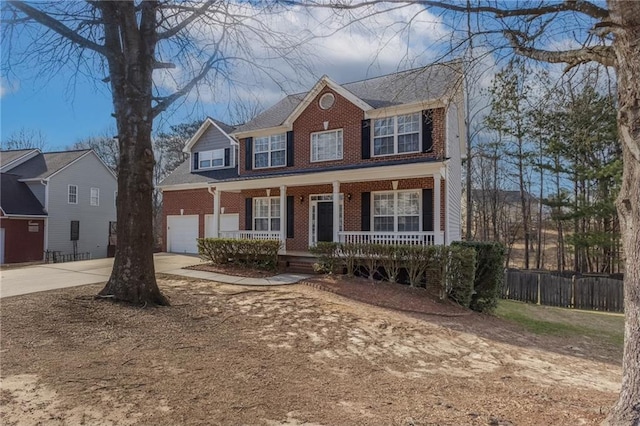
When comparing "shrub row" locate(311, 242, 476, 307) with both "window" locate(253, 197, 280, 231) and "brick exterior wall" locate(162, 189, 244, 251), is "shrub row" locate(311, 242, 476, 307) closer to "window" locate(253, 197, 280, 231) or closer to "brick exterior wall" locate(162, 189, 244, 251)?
"window" locate(253, 197, 280, 231)

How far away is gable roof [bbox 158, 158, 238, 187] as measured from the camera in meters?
19.8

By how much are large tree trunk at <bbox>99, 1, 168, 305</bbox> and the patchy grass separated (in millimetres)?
9390

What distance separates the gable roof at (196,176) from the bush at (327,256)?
8583 mm

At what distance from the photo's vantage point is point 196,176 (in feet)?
69.0

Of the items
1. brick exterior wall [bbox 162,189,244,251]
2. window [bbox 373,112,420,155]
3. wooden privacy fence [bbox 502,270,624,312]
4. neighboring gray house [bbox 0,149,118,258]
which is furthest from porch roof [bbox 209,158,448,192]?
neighboring gray house [bbox 0,149,118,258]

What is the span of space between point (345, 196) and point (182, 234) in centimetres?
1103

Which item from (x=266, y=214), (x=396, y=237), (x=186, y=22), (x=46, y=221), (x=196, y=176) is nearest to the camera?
(x=186, y=22)

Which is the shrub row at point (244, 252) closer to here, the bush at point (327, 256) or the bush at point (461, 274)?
the bush at point (327, 256)

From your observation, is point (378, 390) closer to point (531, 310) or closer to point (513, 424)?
point (513, 424)

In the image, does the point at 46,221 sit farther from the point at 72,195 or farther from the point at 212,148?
the point at 212,148

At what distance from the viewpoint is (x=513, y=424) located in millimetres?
3344

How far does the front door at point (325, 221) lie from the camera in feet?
50.9

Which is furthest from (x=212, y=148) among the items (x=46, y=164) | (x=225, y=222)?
(x=46, y=164)

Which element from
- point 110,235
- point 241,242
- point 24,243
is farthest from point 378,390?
point 110,235
